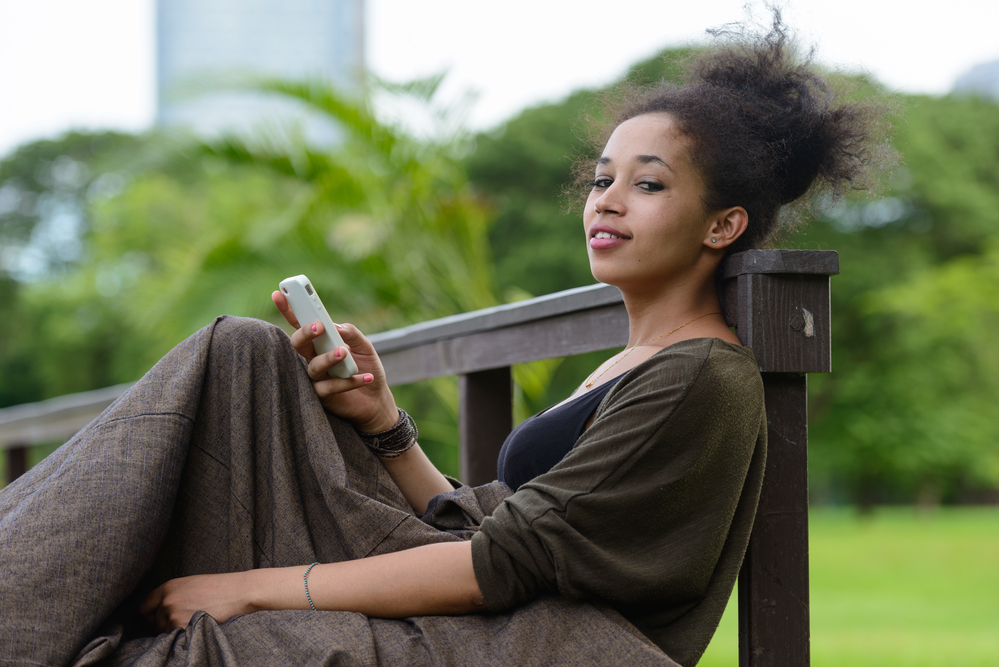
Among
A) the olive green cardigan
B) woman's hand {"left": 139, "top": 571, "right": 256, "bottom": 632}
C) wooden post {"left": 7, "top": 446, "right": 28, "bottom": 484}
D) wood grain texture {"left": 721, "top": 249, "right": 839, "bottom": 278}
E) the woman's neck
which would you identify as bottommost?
wooden post {"left": 7, "top": 446, "right": 28, "bottom": 484}

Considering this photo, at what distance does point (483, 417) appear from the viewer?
2371mm

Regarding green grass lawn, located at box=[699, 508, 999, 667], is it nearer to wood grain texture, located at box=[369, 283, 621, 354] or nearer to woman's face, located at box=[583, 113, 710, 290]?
wood grain texture, located at box=[369, 283, 621, 354]

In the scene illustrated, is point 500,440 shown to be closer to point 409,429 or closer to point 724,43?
point 409,429

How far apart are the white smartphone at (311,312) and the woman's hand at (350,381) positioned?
1 cm

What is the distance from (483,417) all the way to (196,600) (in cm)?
120

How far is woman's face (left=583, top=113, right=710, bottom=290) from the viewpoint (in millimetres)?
1465

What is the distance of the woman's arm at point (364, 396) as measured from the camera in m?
1.44

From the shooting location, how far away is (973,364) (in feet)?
48.5

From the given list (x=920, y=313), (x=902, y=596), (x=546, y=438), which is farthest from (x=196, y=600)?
(x=920, y=313)

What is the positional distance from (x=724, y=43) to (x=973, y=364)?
601 inches

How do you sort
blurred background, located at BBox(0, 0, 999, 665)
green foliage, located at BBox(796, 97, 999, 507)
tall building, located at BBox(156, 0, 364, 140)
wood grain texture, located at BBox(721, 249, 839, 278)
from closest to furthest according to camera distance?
wood grain texture, located at BBox(721, 249, 839, 278), blurred background, located at BBox(0, 0, 999, 665), green foliage, located at BBox(796, 97, 999, 507), tall building, located at BBox(156, 0, 364, 140)

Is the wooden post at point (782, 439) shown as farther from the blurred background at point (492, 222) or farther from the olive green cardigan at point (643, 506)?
the blurred background at point (492, 222)

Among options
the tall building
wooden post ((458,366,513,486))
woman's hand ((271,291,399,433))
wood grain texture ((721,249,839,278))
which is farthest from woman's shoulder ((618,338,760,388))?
the tall building

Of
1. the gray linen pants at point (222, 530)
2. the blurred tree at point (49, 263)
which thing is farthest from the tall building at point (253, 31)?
the gray linen pants at point (222, 530)
